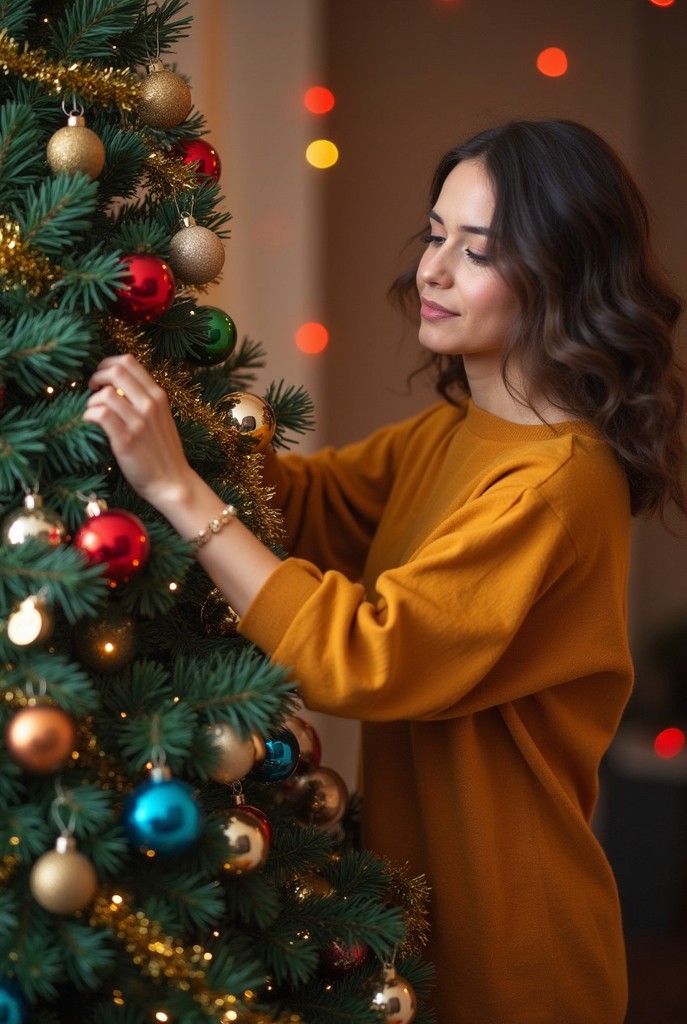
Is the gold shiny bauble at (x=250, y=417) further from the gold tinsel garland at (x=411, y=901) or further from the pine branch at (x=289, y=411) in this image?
the gold tinsel garland at (x=411, y=901)

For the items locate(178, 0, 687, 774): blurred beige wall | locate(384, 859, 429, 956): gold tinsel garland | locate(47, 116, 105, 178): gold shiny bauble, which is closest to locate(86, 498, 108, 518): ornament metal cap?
locate(47, 116, 105, 178): gold shiny bauble

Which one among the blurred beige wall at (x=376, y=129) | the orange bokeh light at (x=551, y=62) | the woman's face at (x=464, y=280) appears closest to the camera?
the woman's face at (x=464, y=280)

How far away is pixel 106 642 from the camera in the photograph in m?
0.74

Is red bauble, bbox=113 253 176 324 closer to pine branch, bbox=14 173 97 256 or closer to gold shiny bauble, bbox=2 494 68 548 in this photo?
pine branch, bbox=14 173 97 256

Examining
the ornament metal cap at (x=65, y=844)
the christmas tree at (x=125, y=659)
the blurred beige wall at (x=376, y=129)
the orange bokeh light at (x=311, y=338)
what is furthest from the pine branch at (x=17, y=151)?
the orange bokeh light at (x=311, y=338)

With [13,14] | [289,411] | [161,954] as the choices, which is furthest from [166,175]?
[161,954]

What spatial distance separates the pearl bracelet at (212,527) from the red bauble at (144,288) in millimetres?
168

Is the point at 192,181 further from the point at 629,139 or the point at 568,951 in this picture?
the point at 629,139

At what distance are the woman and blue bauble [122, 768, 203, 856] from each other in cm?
20

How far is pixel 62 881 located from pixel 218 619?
11.6 inches

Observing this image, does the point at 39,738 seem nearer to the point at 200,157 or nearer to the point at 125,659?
the point at 125,659

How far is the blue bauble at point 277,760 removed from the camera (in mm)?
878

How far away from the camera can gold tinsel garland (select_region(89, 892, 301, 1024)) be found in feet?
2.23

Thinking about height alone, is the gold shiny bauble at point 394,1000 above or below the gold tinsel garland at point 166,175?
below
